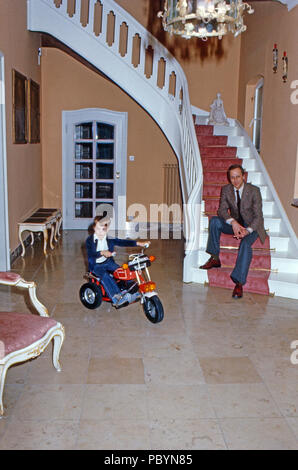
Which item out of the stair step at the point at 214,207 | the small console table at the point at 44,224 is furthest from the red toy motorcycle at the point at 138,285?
the small console table at the point at 44,224

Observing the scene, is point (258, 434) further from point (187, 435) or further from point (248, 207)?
point (248, 207)

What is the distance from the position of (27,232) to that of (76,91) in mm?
3133

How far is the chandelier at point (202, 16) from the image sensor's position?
12.1 feet

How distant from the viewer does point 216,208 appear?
702cm

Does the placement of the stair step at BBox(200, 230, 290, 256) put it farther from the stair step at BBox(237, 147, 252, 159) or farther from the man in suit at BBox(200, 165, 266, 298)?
the stair step at BBox(237, 147, 252, 159)

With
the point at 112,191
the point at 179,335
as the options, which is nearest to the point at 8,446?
the point at 179,335

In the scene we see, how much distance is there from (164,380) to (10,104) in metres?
4.76

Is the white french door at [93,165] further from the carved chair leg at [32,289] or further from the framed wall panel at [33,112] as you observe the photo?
the carved chair leg at [32,289]

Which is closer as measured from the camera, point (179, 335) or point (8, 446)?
point (8, 446)

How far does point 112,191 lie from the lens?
981cm

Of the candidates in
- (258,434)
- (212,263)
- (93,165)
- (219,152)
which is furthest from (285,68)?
(258,434)

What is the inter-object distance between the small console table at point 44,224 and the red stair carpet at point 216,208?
2550 mm

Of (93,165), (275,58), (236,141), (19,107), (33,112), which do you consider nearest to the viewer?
(275,58)
